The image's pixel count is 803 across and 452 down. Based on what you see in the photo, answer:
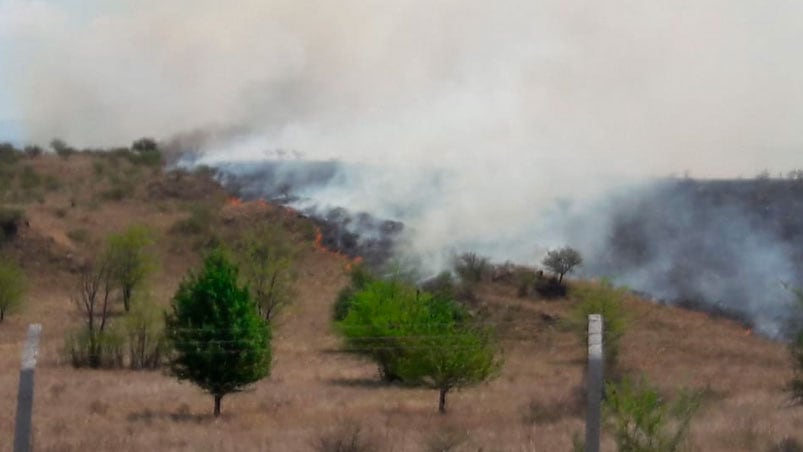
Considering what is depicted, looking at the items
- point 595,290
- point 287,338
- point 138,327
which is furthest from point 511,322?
point 138,327

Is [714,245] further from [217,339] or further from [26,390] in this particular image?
[26,390]

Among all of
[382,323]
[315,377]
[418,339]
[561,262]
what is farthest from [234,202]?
[418,339]

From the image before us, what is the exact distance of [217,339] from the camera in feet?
103

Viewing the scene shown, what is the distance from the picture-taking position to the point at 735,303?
56031 millimetres

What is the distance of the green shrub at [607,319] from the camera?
134 ft

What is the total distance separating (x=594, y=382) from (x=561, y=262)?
4311cm

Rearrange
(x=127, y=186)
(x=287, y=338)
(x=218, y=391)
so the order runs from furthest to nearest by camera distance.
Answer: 1. (x=127, y=186)
2. (x=287, y=338)
3. (x=218, y=391)

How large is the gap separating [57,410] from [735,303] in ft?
124

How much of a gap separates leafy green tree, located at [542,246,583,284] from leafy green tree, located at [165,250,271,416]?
2689cm

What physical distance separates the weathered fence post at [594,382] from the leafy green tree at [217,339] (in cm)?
1838

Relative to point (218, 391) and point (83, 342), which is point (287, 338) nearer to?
point (83, 342)

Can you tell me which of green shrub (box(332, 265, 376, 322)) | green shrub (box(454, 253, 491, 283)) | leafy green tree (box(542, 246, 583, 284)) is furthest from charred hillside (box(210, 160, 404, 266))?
leafy green tree (box(542, 246, 583, 284))

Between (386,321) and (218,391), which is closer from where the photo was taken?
(218,391)

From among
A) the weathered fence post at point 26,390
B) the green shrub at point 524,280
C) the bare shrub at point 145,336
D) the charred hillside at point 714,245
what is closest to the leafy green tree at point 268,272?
the bare shrub at point 145,336
